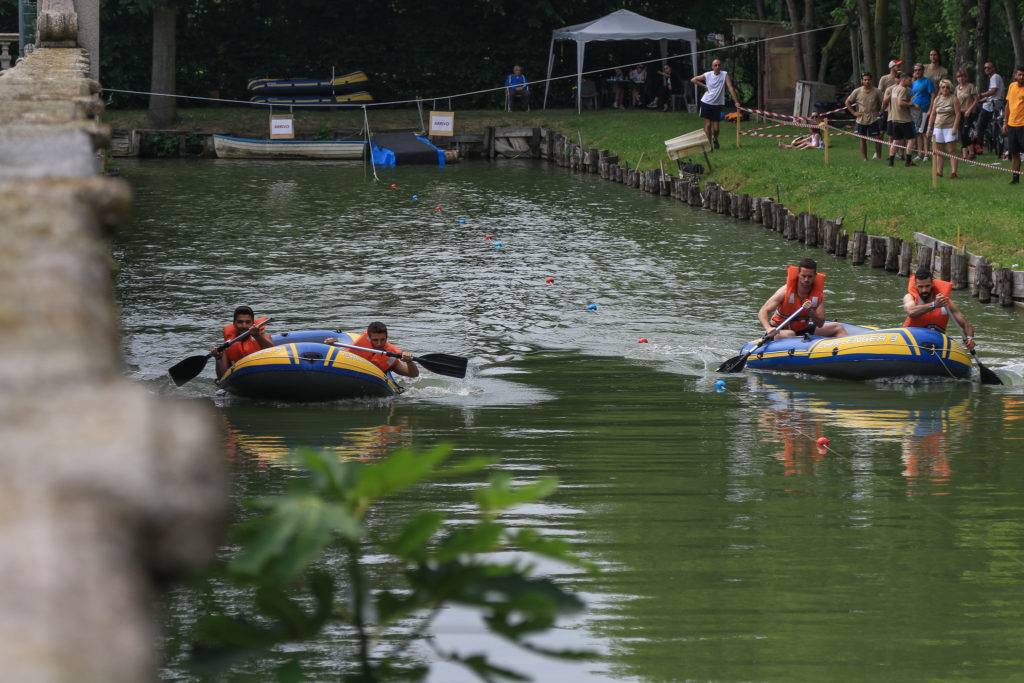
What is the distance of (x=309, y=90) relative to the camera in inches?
1860

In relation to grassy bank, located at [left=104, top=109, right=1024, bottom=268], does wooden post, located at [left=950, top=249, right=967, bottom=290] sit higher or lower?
lower

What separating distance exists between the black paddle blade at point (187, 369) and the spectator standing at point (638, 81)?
33062 millimetres

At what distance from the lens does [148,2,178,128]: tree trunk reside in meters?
42.9

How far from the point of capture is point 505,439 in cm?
1441

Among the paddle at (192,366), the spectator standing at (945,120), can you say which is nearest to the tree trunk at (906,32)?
the spectator standing at (945,120)

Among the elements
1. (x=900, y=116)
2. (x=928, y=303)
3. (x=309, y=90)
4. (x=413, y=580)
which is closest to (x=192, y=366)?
(x=928, y=303)

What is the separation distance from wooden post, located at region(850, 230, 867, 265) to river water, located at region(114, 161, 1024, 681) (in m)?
0.37

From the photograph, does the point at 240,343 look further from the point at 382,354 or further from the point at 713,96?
the point at 713,96

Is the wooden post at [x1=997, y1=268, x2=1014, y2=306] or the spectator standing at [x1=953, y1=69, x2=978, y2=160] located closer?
the wooden post at [x1=997, y1=268, x2=1014, y2=306]

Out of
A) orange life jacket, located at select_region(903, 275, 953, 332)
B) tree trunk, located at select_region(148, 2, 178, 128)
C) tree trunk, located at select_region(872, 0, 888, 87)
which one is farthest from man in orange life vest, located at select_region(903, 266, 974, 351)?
tree trunk, located at select_region(148, 2, 178, 128)

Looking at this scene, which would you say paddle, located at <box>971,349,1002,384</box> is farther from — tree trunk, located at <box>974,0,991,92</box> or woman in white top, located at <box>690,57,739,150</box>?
woman in white top, located at <box>690,57,739,150</box>

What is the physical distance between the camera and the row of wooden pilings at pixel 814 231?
21875 mm

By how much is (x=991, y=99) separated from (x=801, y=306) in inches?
512

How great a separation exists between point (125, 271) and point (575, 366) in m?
10.3
